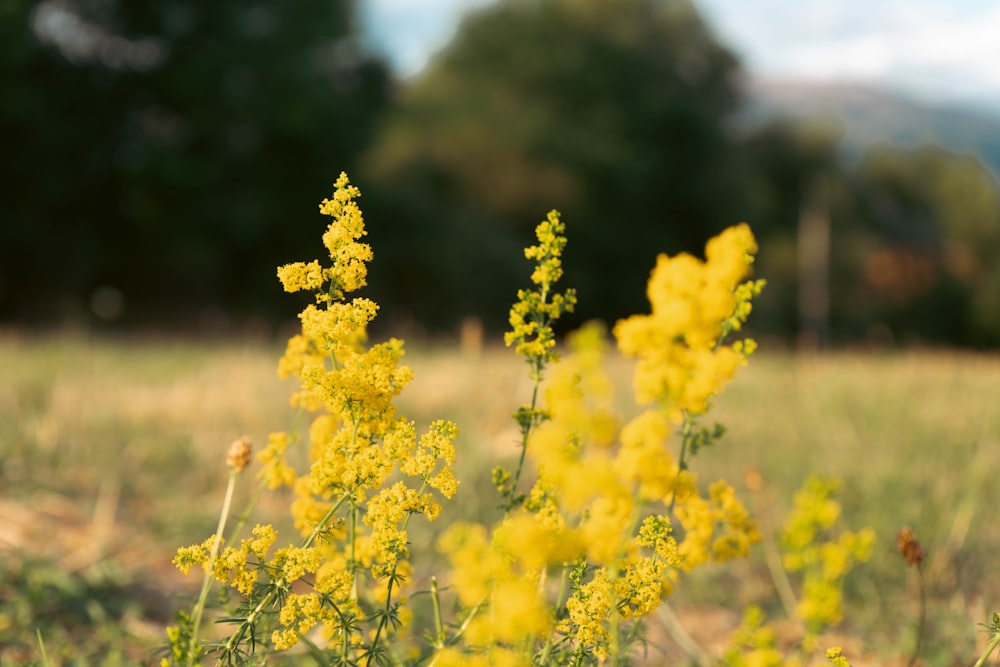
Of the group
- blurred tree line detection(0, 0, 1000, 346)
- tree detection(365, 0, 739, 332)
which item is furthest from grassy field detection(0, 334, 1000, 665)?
tree detection(365, 0, 739, 332)

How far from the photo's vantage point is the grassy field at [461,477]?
127 inches

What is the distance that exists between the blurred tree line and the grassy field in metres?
8.64

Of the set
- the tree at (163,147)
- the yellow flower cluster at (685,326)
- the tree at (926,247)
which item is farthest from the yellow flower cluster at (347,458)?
the tree at (926,247)

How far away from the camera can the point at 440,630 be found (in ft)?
5.21

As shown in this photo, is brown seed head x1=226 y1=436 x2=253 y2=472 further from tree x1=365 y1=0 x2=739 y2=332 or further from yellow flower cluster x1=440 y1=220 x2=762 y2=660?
tree x1=365 y1=0 x2=739 y2=332

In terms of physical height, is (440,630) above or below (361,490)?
below

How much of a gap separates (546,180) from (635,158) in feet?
11.0

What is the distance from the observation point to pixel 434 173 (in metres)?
32.7

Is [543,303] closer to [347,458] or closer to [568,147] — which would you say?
[347,458]

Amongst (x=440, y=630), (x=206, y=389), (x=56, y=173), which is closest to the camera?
(x=440, y=630)

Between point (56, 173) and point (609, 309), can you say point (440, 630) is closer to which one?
point (56, 173)

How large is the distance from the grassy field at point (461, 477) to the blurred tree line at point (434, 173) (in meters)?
8.64

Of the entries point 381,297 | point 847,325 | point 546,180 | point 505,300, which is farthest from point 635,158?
point 847,325

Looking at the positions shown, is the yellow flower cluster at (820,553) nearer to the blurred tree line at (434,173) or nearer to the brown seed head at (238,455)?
the brown seed head at (238,455)
